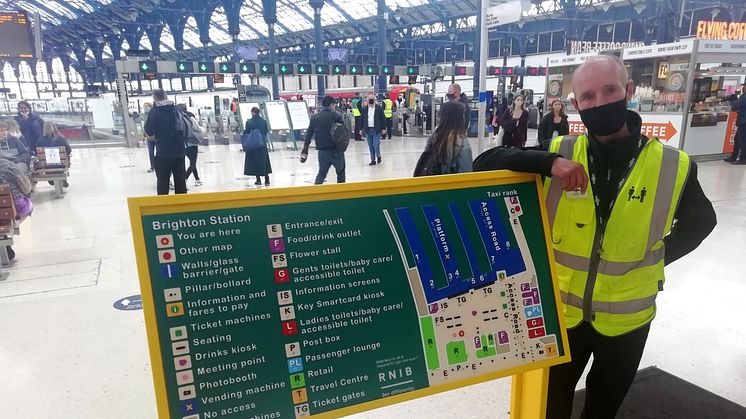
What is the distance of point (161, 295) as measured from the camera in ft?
3.32

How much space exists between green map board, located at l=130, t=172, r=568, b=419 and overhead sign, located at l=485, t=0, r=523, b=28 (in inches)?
287

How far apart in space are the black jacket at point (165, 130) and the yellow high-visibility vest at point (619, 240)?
219 inches

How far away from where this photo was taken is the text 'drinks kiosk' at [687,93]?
31.0 ft

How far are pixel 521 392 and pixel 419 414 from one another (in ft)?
3.19

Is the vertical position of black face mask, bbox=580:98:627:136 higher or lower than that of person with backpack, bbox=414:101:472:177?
higher

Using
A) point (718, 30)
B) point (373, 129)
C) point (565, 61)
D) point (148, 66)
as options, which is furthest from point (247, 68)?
point (718, 30)

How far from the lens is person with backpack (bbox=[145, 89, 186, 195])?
6.00m

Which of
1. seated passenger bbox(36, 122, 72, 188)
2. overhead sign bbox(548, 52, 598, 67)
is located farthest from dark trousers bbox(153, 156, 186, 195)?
overhead sign bbox(548, 52, 598, 67)

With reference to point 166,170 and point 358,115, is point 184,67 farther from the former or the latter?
point 166,170

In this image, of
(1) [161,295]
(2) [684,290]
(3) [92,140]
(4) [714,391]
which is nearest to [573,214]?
(1) [161,295]

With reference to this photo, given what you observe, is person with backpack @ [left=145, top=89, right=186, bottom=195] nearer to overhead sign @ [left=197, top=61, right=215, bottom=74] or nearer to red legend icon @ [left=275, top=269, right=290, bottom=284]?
red legend icon @ [left=275, top=269, right=290, bottom=284]

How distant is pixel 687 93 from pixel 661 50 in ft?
3.69

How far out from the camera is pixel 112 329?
3.18 metres

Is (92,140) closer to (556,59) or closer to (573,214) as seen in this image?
(556,59)
